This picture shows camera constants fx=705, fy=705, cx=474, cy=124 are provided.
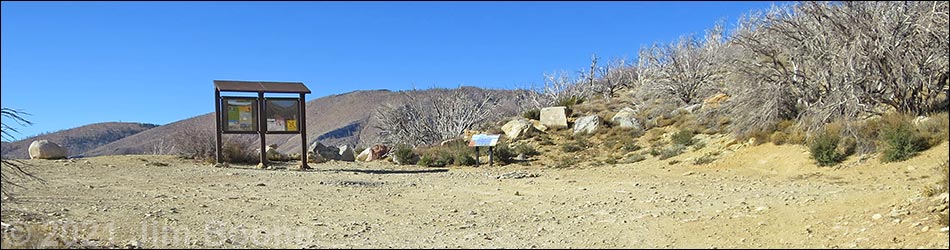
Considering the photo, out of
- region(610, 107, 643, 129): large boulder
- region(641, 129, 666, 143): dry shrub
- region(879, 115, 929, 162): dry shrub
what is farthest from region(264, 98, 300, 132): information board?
region(879, 115, 929, 162): dry shrub

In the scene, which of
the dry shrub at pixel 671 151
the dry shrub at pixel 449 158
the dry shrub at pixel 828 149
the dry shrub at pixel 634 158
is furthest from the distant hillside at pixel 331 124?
the dry shrub at pixel 828 149

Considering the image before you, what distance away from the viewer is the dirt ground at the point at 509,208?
7.67 m

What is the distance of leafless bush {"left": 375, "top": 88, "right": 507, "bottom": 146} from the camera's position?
35.1 m

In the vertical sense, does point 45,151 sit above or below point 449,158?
above

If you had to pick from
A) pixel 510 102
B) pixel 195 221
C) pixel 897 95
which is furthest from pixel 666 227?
pixel 510 102

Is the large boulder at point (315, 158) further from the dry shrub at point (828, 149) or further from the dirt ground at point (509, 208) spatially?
the dry shrub at point (828, 149)

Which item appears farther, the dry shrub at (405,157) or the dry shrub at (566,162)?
the dry shrub at (405,157)

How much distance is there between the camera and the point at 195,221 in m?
9.27

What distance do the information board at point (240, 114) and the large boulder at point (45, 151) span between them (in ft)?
17.2

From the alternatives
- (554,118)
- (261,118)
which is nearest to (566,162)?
(554,118)

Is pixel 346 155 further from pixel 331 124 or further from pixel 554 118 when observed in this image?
pixel 331 124

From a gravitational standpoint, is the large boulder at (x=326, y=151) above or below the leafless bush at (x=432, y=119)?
below

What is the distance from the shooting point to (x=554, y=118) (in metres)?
27.4

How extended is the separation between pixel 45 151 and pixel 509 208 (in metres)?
16.2
